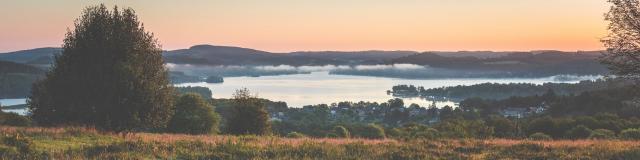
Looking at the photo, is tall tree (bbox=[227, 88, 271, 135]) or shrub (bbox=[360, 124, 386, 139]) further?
shrub (bbox=[360, 124, 386, 139])

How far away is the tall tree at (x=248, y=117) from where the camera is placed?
63.2 meters

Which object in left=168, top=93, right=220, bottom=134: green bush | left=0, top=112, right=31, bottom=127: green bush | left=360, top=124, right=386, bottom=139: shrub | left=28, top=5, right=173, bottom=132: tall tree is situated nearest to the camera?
left=28, top=5, right=173, bottom=132: tall tree

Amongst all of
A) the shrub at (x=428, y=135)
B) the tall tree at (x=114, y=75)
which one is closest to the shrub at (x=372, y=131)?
the shrub at (x=428, y=135)

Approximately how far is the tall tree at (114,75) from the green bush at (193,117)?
3694 centimetres

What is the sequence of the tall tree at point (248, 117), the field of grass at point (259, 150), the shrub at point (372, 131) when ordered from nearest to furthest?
the field of grass at point (259, 150) < the tall tree at point (248, 117) < the shrub at point (372, 131)

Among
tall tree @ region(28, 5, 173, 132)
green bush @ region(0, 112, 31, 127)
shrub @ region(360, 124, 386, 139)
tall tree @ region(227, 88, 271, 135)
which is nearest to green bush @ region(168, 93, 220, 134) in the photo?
tall tree @ region(227, 88, 271, 135)

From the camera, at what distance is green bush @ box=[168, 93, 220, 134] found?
65812 millimetres

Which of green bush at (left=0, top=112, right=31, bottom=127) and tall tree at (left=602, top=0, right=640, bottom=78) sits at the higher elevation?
tall tree at (left=602, top=0, right=640, bottom=78)

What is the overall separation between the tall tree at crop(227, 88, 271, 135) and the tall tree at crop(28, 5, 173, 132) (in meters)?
34.7

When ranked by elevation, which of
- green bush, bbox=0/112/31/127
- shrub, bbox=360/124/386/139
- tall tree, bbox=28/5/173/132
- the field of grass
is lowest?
→ shrub, bbox=360/124/386/139

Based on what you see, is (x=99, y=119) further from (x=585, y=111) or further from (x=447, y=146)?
(x=585, y=111)

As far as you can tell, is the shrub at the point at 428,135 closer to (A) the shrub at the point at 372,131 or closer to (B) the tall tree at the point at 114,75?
(B) the tall tree at the point at 114,75

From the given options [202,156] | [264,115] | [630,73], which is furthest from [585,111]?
[202,156]

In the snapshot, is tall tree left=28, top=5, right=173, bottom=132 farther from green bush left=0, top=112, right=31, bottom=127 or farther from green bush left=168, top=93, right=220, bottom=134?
green bush left=0, top=112, right=31, bottom=127
